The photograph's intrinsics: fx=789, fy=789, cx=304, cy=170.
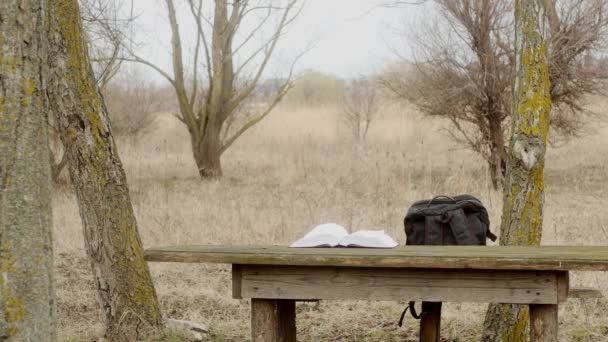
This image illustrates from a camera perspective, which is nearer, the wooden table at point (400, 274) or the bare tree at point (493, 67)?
the wooden table at point (400, 274)

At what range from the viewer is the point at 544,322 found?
371 cm

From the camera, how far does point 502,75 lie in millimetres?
13617

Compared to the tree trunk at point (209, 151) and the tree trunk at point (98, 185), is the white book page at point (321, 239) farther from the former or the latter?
the tree trunk at point (209, 151)

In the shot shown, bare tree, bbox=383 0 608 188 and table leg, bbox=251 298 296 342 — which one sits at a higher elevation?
bare tree, bbox=383 0 608 188

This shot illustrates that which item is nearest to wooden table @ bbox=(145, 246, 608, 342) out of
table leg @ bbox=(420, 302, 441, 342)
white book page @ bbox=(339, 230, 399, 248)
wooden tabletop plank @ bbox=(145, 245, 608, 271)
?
wooden tabletop plank @ bbox=(145, 245, 608, 271)

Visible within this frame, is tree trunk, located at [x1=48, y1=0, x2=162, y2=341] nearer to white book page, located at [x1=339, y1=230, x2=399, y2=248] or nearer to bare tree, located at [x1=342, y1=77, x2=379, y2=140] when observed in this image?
white book page, located at [x1=339, y1=230, x2=399, y2=248]

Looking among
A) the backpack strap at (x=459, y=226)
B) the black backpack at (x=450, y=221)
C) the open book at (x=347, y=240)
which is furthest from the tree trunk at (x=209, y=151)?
the open book at (x=347, y=240)

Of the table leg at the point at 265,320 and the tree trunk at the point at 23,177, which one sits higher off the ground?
the tree trunk at the point at 23,177

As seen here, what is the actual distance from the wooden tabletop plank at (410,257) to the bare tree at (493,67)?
32.1 ft

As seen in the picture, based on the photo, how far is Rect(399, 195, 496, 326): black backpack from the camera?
14.7 feet

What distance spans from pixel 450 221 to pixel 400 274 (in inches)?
34.7

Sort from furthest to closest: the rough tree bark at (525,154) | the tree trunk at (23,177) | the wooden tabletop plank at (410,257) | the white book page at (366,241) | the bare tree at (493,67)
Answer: the bare tree at (493,67) < the rough tree bark at (525,154) < the white book page at (366,241) < the wooden tabletop plank at (410,257) < the tree trunk at (23,177)

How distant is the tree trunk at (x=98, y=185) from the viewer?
4828mm

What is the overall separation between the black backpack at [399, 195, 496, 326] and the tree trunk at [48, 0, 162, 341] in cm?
173
